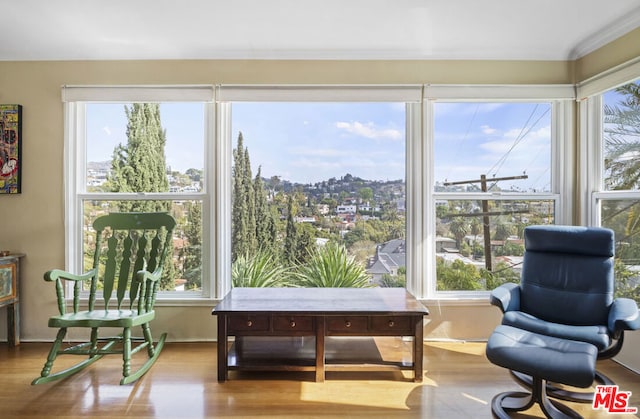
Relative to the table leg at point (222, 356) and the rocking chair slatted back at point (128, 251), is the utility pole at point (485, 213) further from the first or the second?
the rocking chair slatted back at point (128, 251)

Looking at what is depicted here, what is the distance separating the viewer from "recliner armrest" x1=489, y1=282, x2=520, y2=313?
249 cm

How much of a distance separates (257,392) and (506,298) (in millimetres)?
1699

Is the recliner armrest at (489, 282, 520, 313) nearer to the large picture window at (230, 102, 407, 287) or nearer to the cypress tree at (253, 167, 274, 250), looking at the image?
the large picture window at (230, 102, 407, 287)

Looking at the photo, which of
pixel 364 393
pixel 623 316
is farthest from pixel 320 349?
pixel 623 316

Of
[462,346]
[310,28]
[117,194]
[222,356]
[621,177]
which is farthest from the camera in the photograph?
[117,194]

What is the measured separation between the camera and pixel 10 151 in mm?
3168

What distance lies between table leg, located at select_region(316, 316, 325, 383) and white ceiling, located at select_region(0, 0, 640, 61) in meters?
2.04

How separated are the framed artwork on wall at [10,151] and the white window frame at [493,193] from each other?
3.36 m

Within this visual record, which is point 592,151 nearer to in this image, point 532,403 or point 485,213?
point 485,213

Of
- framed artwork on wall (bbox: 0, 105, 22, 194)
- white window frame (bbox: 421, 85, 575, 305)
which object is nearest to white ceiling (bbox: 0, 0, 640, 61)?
white window frame (bbox: 421, 85, 575, 305)

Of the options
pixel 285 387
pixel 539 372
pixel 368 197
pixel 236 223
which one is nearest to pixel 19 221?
pixel 236 223

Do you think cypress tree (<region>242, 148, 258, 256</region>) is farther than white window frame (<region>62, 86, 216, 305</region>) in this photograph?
Yes

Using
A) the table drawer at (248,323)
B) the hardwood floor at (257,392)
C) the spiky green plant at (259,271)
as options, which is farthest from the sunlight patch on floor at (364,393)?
the spiky green plant at (259,271)

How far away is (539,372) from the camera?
1901 millimetres
